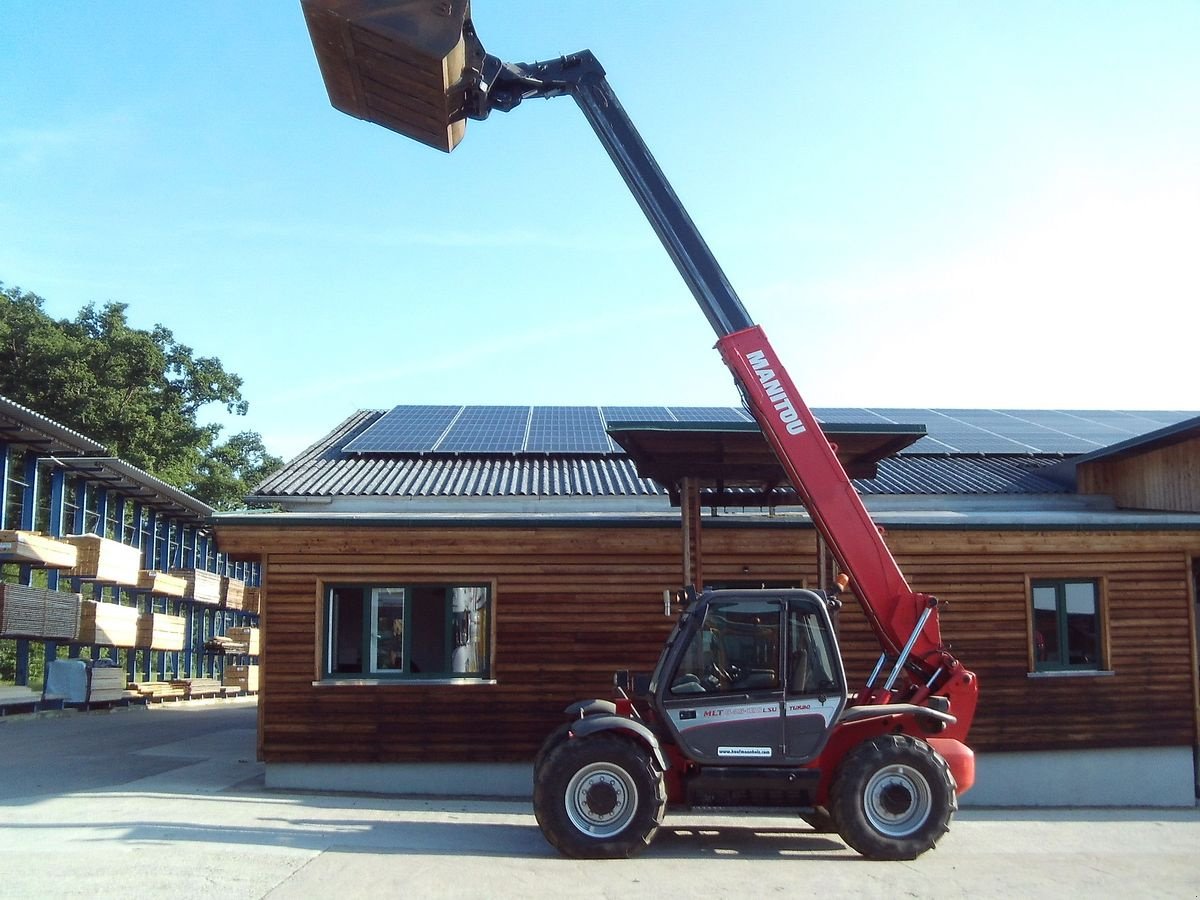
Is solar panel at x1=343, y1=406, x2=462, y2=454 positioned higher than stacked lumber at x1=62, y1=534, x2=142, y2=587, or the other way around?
solar panel at x1=343, y1=406, x2=462, y2=454

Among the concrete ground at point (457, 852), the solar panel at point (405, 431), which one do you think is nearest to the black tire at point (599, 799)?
the concrete ground at point (457, 852)

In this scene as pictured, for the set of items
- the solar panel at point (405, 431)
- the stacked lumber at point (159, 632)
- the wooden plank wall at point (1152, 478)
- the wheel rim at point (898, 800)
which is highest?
the solar panel at point (405, 431)

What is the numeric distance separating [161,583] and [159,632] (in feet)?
4.57

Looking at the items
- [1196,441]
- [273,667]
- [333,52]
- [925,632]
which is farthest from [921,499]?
[333,52]

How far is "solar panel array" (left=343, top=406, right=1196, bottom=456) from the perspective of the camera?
19.3 metres

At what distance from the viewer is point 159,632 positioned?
31.0m

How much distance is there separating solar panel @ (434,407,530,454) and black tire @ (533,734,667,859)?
976cm

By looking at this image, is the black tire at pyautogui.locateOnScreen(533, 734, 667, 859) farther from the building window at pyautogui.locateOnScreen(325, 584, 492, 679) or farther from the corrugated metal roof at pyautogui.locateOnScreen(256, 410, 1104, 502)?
the corrugated metal roof at pyautogui.locateOnScreen(256, 410, 1104, 502)

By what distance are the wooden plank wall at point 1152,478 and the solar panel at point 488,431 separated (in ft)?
31.3

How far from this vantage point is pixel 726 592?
10125mm

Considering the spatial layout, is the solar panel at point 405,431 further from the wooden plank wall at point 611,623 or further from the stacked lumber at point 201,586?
the stacked lumber at point 201,586

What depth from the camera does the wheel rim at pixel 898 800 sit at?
9.62 m

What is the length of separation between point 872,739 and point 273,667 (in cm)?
756

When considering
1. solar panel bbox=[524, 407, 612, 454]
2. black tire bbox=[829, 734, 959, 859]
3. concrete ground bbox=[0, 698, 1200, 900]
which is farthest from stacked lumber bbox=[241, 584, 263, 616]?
black tire bbox=[829, 734, 959, 859]
